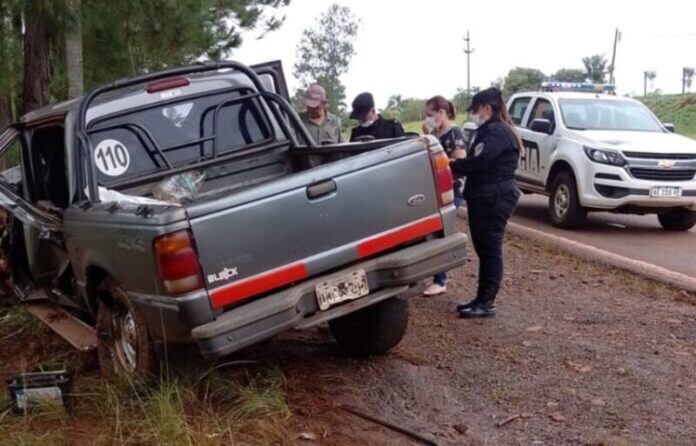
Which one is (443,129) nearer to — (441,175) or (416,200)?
(441,175)

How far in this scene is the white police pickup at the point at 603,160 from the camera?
10.1 metres

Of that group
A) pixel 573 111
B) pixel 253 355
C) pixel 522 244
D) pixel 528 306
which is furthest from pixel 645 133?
pixel 253 355

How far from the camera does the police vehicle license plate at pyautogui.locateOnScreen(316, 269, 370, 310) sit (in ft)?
14.0

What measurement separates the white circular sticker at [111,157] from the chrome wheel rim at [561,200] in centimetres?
672

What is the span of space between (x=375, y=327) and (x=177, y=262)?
1526 mm

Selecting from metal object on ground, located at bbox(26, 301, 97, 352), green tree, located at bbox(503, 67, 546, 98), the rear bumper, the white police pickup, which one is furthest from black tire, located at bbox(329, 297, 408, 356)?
green tree, located at bbox(503, 67, 546, 98)

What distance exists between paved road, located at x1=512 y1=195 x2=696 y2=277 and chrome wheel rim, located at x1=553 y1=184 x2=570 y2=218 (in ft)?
0.77

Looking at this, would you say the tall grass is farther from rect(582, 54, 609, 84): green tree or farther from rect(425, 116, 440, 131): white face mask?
rect(582, 54, 609, 84): green tree

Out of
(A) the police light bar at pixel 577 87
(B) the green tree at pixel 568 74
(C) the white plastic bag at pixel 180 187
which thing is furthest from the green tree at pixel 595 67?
(C) the white plastic bag at pixel 180 187

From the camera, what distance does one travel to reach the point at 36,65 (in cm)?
893

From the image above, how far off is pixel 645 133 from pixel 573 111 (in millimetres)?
966

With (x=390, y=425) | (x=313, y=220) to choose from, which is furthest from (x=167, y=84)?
(x=390, y=425)

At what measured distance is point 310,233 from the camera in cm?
423

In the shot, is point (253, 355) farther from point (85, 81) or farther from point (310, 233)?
point (85, 81)
